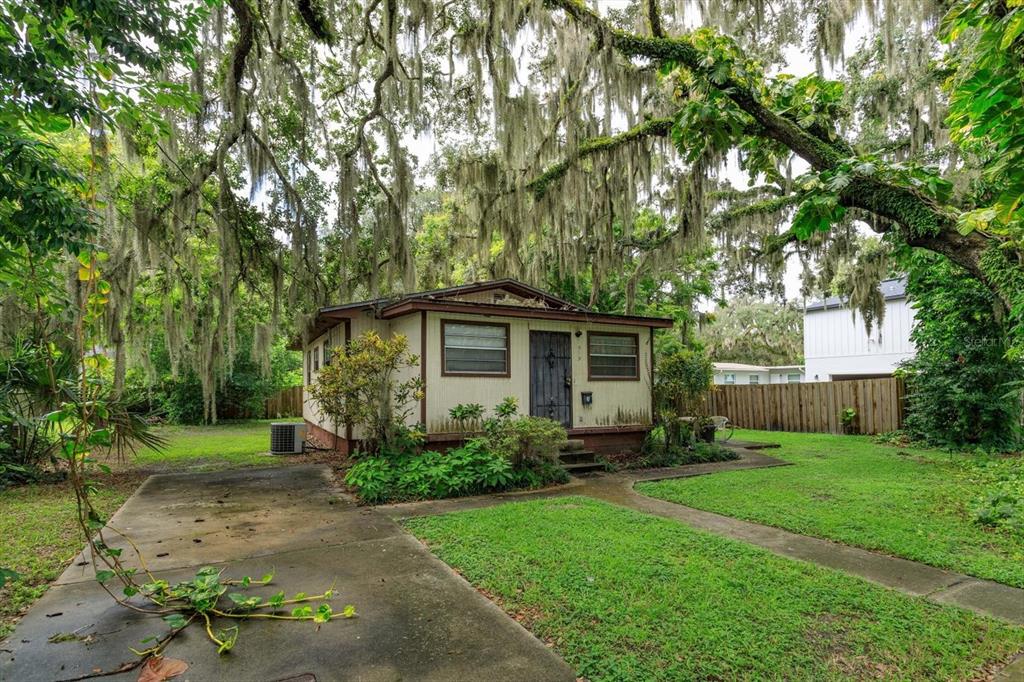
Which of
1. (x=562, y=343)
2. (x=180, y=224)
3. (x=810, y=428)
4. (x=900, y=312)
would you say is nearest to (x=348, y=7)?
(x=180, y=224)

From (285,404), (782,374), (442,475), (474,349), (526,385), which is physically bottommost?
(442,475)

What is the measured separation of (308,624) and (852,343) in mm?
21171

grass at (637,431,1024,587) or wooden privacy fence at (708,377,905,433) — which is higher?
wooden privacy fence at (708,377,905,433)

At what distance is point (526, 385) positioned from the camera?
9016mm

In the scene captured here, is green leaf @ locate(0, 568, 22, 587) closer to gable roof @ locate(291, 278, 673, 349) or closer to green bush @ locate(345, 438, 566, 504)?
green bush @ locate(345, 438, 566, 504)

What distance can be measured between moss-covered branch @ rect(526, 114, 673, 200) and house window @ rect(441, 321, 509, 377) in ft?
11.2

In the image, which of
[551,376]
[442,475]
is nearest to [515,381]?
[551,376]

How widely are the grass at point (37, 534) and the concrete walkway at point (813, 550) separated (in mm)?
2890

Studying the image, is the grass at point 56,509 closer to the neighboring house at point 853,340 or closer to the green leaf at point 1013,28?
the green leaf at point 1013,28

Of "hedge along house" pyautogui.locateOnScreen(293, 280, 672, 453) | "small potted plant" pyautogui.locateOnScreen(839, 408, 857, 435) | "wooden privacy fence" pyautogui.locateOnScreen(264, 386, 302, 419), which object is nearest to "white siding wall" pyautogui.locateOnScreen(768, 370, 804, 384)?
"small potted plant" pyautogui.locateOnScreen(839, 408, 857, 435)

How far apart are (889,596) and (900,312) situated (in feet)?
58.0

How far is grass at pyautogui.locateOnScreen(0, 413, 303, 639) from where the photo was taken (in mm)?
3744

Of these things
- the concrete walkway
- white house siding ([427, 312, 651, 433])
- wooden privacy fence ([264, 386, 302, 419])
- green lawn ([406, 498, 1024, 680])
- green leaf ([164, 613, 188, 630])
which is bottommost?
the concrete walkway

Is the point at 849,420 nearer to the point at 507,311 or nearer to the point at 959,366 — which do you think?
the point at 959,366
